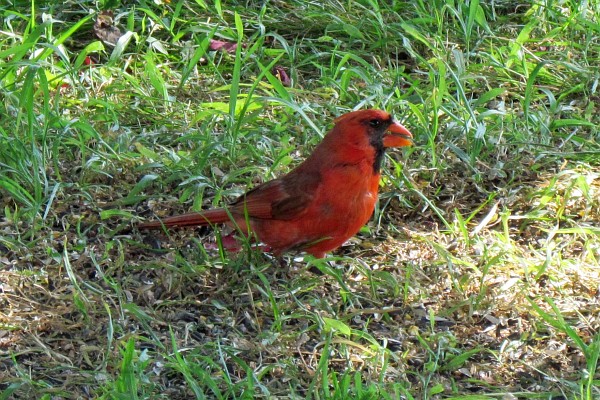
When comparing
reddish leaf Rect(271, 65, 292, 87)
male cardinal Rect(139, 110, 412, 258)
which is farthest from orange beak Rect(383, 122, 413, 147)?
reddish leaf Rect(271, 65, 292, 87)

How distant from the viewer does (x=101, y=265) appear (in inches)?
147

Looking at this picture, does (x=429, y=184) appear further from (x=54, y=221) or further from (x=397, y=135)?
(x=54, y=221)

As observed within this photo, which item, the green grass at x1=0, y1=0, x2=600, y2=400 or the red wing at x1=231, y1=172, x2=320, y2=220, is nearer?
the green grass at x1=0, y1=0, x2=600, y2=400

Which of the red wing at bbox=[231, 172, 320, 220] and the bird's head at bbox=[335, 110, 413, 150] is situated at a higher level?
the bird's head at bbox=[335, 110, 413, 150]

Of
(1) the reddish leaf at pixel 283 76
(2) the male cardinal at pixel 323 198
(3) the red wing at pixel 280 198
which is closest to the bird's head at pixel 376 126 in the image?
(2) the male cardinal at pixel 323 198

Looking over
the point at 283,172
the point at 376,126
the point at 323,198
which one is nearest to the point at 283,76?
the point at 283,172

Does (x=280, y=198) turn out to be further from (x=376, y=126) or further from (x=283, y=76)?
(x=283, y=76)

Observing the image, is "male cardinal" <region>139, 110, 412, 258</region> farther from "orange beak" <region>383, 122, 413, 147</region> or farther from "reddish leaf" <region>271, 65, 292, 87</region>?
"reddish leaf" <region>271, 65, 292, 87</region>

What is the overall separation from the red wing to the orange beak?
0.28 meters

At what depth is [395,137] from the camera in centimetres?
386

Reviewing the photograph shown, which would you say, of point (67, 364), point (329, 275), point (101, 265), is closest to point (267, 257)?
point (329, 275)

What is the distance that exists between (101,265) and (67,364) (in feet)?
1.80

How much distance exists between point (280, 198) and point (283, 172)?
48 centimetres

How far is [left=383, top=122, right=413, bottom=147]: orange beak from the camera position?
384 centimetres
